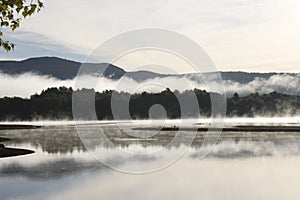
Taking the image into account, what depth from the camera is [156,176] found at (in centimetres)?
4053

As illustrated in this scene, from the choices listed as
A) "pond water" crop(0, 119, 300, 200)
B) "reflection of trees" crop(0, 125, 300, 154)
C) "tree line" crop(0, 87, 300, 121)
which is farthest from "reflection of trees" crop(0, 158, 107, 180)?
"tree line" crop(0, 87, 300, 121)

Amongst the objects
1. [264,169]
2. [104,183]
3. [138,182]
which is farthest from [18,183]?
[264,169]

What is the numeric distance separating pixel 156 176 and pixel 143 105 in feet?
401

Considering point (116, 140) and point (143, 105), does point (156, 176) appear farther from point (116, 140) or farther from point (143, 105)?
point (143, 105)

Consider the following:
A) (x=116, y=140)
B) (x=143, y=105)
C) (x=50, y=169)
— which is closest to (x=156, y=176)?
(x=50, y=169)

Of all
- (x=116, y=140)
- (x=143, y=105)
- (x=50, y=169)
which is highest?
(x=143, y=105)

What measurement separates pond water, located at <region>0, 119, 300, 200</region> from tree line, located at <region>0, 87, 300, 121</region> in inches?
3867

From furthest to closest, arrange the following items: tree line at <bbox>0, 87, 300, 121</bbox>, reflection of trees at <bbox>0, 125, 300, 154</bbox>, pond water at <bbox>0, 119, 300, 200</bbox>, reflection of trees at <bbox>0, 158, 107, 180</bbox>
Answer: tree line at <bbox>0, 87, 300, 121</bbox>
reflection of trees at <bbox>0, 125, 300, 154</bbox>
reflection of trees at <bbox>0, 158, 107, 180</bbox>
pond water at <bbox>0, 119, 300, 200</bbox>

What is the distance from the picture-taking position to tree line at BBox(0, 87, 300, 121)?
162000 mm

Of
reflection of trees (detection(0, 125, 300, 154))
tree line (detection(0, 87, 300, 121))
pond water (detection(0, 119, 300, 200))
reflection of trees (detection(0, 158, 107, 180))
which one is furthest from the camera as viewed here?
tree line (detection(0, 87, 300, 121))

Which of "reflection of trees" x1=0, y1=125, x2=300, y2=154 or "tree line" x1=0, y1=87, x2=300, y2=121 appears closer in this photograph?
"reflection of trees" x1=0, y1=125, x2=300, y2=154

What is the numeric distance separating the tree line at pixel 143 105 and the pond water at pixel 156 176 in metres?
98.2

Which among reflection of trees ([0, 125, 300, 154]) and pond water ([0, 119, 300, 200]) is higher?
reflection of trees ([0, 125, 300, 154])

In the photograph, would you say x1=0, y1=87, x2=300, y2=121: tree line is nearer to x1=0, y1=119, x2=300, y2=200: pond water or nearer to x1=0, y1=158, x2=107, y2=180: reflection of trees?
x1=0, y1=119, x2=300, y2=200: pond water
